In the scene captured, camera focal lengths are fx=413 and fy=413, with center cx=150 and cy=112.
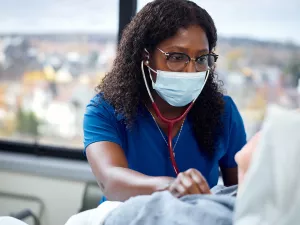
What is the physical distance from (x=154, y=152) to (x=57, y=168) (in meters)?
0.98

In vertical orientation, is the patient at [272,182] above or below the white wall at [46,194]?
above

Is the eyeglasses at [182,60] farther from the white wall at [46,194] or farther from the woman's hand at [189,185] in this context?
the white wall at [46,194]

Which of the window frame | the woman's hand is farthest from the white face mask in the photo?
the window frame

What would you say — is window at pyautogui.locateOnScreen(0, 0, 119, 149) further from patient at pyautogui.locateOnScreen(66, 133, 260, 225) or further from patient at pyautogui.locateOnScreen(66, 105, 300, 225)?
patient at pyautogui.locateOnScreen(66, 105, 300, 225)

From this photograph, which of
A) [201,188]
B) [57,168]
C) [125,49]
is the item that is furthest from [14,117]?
[201,188]

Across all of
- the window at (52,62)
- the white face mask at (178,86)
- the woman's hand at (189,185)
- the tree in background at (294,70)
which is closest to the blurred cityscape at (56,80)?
the window at (52,62)

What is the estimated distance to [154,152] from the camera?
1406mm

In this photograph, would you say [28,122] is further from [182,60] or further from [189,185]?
[189,185]

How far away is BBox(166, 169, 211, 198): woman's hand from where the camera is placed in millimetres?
856

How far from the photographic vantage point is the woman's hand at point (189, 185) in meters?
0.86

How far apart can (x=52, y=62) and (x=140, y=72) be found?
1.10 meters

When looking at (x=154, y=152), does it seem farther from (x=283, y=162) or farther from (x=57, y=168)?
(x=57, y=168)

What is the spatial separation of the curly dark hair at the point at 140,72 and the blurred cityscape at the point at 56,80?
0.57 metres

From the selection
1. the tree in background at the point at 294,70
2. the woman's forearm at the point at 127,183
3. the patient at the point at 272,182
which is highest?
the tree in background at the point at 294,70
